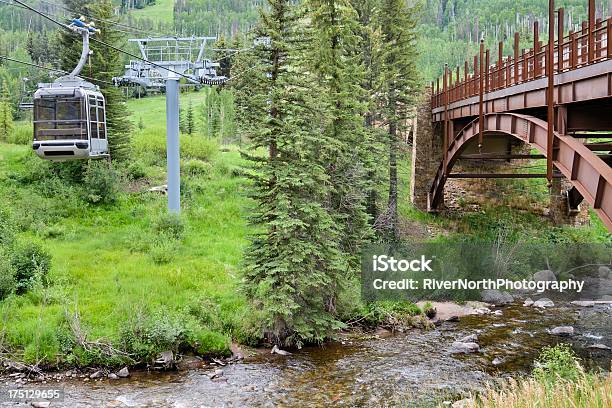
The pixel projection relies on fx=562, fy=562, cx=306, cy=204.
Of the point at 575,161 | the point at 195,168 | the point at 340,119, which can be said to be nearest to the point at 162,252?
the point at 340,119

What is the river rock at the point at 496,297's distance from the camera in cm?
2209

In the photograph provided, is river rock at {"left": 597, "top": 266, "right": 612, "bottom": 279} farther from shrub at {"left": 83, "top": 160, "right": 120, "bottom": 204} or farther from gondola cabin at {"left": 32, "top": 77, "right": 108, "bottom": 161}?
shrub at {"left": 83, "top": 160, "right": 120, "bottom": 204}

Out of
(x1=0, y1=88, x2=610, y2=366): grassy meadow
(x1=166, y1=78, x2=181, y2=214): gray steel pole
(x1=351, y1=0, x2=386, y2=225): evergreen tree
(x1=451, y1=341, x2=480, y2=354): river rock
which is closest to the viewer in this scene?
(x1=0, y1=88, x2=610, y2=366): grassy meadow

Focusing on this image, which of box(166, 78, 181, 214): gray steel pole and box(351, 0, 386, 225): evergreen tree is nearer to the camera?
box(166, 78, 181, 214): gray steel pole

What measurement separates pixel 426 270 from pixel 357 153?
6627 mm

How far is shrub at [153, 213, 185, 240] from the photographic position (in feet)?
74.4

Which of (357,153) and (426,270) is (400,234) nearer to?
(426,270)

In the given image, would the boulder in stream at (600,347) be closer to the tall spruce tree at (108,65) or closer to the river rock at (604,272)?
the river rock at (604,272)

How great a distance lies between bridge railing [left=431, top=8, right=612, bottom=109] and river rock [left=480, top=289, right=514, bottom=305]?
792cm

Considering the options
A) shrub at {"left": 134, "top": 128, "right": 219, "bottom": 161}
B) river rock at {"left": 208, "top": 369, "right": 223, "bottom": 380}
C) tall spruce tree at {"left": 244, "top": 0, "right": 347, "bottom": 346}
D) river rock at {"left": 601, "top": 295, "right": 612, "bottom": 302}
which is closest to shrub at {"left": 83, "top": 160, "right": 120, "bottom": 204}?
shrub at {"left": 134, "top": 128, "right": 219, "bottom": 161}

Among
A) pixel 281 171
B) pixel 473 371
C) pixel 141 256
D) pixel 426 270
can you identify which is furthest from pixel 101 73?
pixel 473 371

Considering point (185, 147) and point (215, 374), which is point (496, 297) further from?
point (185, 147)

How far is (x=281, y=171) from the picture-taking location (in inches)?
621

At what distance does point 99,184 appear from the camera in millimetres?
25812
